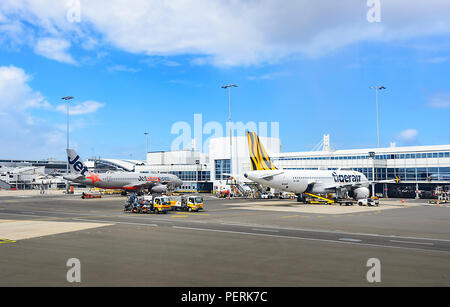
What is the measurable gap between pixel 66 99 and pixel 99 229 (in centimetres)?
8328

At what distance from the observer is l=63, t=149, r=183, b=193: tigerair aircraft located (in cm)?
8469

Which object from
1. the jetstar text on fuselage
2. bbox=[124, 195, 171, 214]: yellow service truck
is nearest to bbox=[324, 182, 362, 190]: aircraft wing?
bbox=[124, 195, 171, 214]: yellow service truck

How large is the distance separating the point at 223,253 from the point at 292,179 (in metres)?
44.2

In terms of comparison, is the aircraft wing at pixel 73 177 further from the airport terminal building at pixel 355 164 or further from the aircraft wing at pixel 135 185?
the airport terminal building at pixel 355 164

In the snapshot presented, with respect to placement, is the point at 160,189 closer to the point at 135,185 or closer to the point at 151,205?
the point at 135,185

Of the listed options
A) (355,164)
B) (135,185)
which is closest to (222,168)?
(135,185)

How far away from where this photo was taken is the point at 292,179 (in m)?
63.8

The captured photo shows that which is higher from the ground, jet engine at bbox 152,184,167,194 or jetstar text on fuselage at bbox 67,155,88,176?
jetstar text on fuselage at bbox 67,155,88,176

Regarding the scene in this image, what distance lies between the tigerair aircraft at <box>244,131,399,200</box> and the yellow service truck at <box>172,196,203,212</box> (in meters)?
14.4

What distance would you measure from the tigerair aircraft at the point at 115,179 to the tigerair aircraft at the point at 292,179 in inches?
1220

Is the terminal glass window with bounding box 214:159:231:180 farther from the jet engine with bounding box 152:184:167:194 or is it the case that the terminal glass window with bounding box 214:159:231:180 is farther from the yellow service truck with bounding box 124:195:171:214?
the yellow service truck with bounding box 124:195:171:214

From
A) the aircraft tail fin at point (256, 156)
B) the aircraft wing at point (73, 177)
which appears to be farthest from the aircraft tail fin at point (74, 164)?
the aircraft tail fin at point (256, 156)

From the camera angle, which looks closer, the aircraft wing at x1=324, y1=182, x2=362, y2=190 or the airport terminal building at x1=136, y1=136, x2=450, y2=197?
the aircraft wing at x1=324, y1=182, x2=362, y2=190
